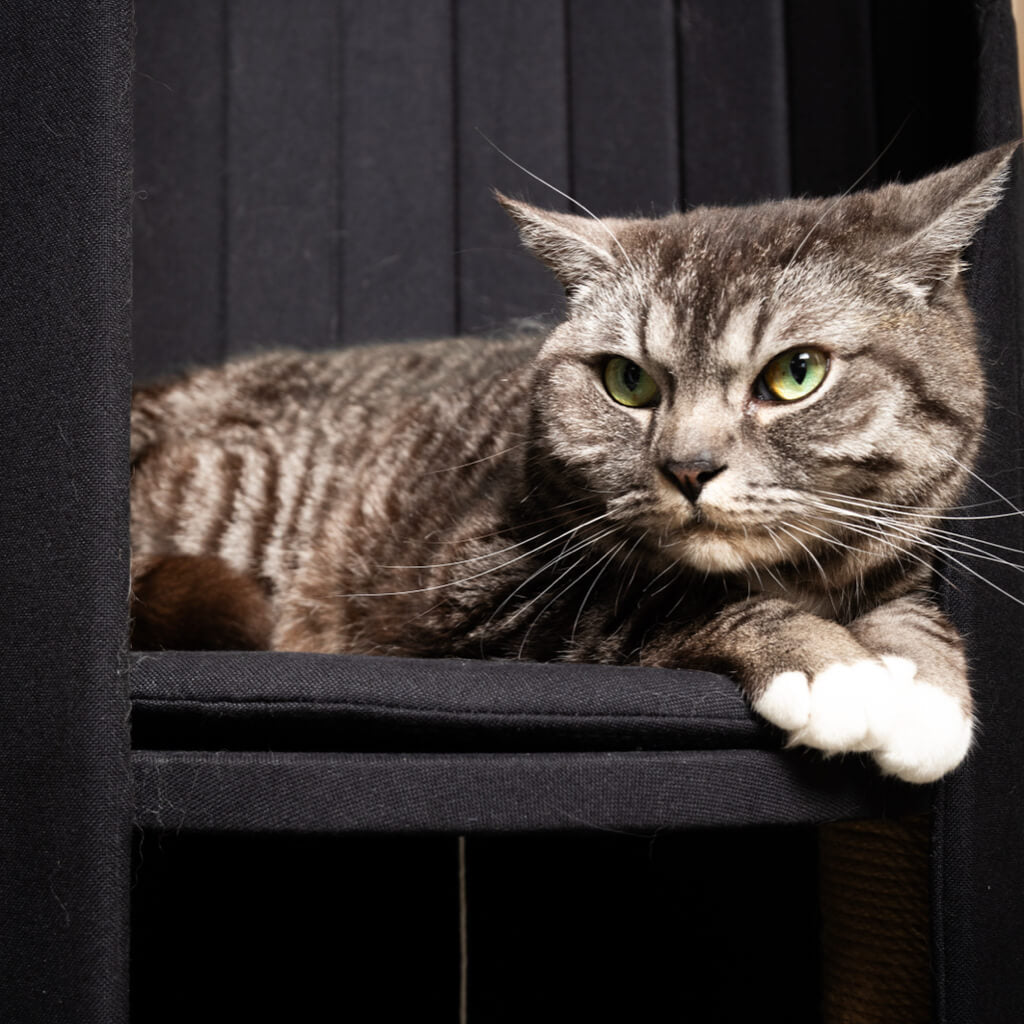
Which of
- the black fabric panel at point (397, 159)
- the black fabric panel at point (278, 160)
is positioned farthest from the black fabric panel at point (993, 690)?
the black fabric panel at point (278, 160)

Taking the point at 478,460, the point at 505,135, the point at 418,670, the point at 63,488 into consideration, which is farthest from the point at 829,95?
the point at 63,488

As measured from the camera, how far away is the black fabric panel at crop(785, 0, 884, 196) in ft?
5.15

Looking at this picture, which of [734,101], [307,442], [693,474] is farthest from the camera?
[734,101]

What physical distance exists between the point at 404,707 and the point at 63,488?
0.30 m

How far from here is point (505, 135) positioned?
79.4 inches

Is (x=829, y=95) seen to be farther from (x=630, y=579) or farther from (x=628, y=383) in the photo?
(x=630, y=579)

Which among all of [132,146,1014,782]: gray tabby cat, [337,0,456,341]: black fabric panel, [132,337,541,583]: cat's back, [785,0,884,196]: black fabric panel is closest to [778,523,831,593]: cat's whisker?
[132,146,1014,782]: gray tabby cat

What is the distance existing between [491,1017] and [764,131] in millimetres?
1506

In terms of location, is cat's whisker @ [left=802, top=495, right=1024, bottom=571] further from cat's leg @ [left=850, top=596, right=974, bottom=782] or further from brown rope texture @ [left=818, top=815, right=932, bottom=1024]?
brown rope texture @ [left=818, top=815, right=932, bottom=1024]

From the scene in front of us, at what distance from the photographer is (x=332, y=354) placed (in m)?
1.90

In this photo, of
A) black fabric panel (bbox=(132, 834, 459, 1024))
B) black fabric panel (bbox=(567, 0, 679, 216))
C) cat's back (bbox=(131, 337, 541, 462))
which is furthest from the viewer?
black fabric panel (bbox=(567, 0, 679, 216))

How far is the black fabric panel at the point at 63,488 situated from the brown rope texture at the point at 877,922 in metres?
0.77

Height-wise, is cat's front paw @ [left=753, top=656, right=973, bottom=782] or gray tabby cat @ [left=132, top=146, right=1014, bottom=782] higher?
gray tabby cat @ [left=132, top=146, right=1014, bottom=782]

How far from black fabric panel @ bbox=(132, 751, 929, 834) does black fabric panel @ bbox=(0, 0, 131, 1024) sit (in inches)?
2.1
